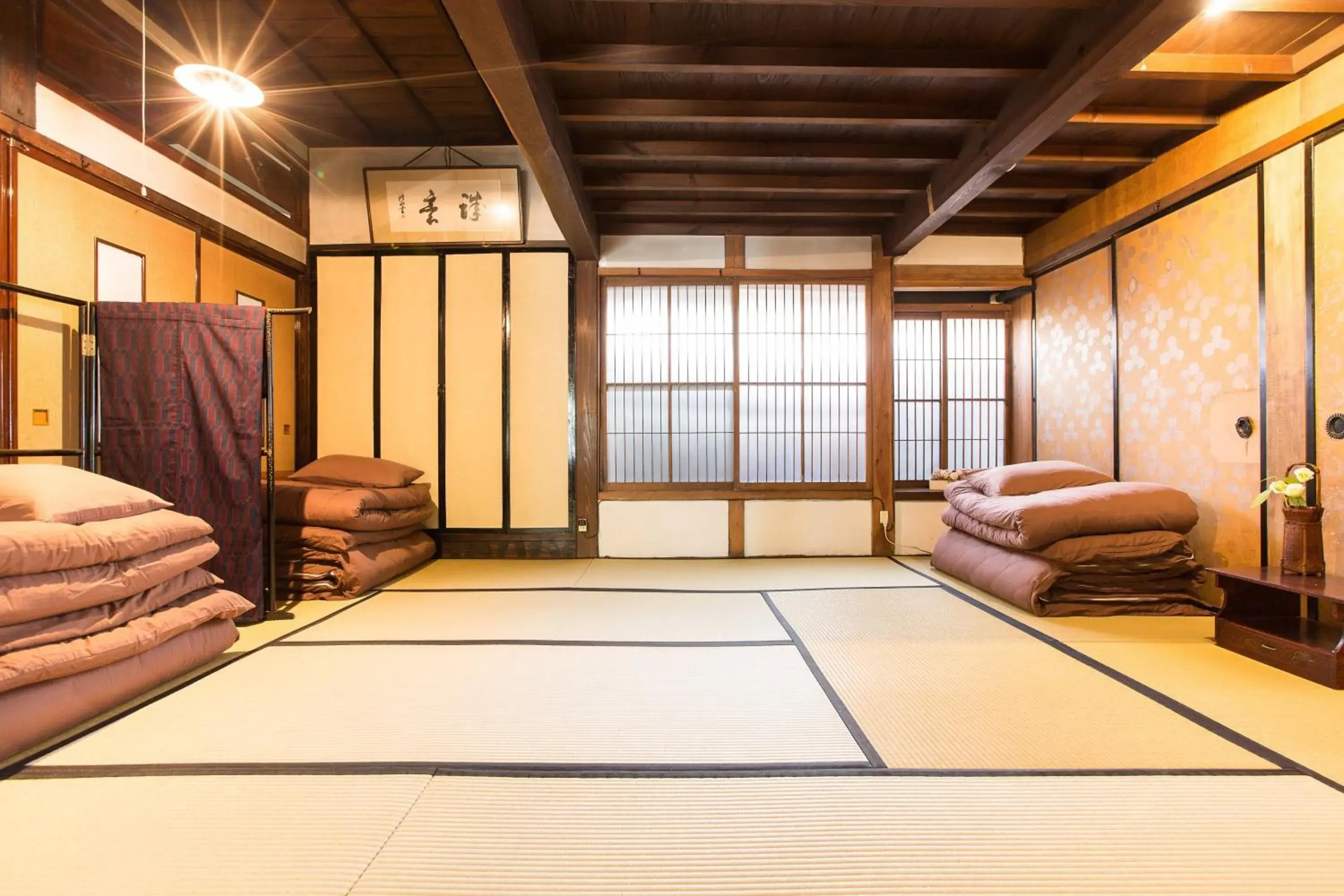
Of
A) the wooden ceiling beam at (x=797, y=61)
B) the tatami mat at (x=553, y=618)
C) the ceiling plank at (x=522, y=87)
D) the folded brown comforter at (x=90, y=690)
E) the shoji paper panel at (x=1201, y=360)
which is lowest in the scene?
the tatami mat at (x=553, y=618)

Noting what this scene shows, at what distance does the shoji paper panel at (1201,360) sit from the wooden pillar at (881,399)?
5.31 ft

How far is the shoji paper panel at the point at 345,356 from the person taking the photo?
15.7 feet

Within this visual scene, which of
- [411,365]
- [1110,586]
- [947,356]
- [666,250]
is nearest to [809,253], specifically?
[666,250]

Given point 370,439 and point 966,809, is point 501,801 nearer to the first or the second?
point 966,809

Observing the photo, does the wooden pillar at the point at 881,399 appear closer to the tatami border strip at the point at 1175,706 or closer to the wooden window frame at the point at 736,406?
the wooden window frame at the point at 736,406

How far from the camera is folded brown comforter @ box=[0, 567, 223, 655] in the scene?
5.69ft

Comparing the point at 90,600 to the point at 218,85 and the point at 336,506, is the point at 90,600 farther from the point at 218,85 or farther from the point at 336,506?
the point at 218,85

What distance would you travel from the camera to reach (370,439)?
479 centimetres

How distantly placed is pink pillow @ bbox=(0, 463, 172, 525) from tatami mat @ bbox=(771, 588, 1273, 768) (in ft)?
9.40

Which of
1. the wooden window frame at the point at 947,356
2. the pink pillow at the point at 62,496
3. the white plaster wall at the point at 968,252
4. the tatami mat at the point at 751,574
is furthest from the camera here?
the wooden window frame at the point at 947,356

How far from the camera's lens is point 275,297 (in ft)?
14.9

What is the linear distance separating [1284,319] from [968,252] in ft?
8.04

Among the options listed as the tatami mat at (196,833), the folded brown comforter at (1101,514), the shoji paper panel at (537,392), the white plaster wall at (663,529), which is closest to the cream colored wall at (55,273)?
the tatami mat at (196,833)

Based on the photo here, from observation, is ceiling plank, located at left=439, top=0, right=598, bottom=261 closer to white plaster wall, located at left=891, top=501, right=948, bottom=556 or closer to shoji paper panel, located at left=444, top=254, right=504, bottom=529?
shoji paper panel, located at left=444, top=254, right=504, bottom=529
